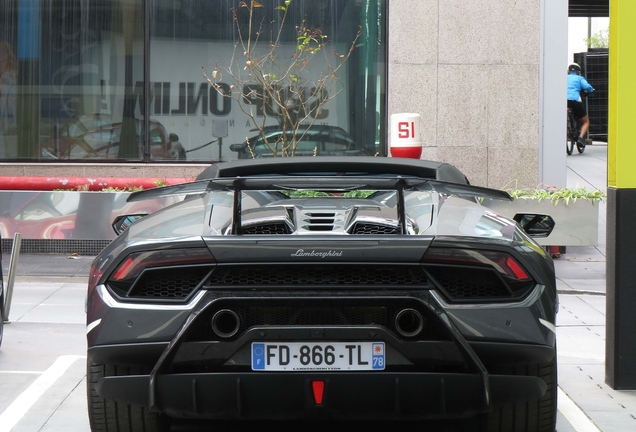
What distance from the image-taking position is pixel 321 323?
11.6ft

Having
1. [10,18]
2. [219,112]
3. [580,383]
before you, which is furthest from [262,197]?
[10,18]

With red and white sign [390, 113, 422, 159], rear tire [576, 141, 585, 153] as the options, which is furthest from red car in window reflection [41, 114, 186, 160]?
rear tire [576, 141, 585, 153]

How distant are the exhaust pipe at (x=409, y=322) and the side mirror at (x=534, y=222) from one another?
114 centimetres

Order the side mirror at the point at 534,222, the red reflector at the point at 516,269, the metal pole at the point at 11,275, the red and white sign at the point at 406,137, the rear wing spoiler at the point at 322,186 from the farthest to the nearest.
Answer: the red and white sign at the point at 406,137, the metal pole at the point at 11,275, the side mirror at the point at 534,222, the rear wing spoiler at the point at 322,186, the red reflector at the point at 516,269

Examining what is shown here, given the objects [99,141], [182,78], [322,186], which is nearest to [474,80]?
[182,78]

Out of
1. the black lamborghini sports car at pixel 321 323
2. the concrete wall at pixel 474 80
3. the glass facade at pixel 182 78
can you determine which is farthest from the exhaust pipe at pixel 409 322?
the glass facade at pixel 182 78

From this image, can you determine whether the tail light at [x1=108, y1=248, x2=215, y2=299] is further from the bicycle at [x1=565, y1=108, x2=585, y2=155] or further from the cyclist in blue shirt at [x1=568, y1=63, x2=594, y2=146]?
the cyclist in blue shirt at [x1=568, y1=63, x2=594, y2=146]

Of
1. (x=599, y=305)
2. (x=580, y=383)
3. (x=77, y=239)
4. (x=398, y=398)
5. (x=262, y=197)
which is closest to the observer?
(x=398, y=398)

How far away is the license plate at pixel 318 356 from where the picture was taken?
3.50 metres

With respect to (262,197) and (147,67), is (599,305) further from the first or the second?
(147,67)

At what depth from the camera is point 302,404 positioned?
355 cm

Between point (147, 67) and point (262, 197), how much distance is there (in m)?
9.27

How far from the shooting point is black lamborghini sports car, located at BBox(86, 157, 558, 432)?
349 centimetres

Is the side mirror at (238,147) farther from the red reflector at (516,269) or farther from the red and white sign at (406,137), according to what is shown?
the red reflector at (516,269)
